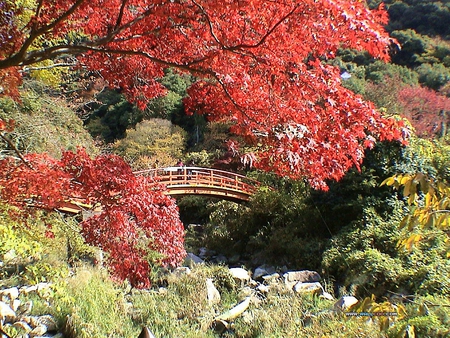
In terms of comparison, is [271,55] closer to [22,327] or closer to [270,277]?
[22,327]

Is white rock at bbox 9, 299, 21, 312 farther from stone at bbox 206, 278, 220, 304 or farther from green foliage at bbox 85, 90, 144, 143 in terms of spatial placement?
green foliage at bbox 85, 90, 144, 143

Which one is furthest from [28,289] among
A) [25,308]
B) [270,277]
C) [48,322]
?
[270,277]

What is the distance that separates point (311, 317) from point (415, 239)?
3838 mm

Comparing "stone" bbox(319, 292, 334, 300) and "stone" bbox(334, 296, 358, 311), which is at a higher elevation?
"stone" bbox(319, 292, 334, 300)

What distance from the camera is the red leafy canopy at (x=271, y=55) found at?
281cm

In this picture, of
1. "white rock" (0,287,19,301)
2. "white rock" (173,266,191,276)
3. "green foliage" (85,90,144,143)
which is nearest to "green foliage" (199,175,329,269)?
"white rock" (173,266,191,276)

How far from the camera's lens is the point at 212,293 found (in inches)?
245

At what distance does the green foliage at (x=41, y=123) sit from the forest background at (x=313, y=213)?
42 mm

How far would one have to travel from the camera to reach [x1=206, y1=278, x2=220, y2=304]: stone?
6084mm

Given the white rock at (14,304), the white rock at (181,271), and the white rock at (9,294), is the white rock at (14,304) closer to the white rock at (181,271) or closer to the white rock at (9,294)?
the white rock at (9,294)

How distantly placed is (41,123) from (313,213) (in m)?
7.93

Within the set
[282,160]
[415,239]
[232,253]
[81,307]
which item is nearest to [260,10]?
[282,160]

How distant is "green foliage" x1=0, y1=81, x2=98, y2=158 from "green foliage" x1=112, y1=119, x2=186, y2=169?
6.32ft

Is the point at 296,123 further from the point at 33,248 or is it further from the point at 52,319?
the point at 52,319
